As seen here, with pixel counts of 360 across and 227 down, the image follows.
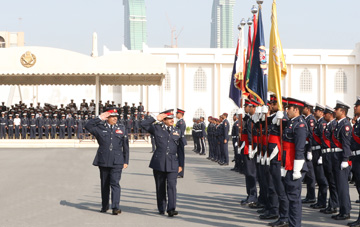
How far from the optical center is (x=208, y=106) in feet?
176

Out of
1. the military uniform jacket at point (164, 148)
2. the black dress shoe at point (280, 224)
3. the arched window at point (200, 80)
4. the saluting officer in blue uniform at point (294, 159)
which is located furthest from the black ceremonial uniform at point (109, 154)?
the arched window at point (200, 80)

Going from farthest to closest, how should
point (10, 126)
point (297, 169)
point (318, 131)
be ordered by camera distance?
point (10, 126) < point (318, 131) < point (297, 169)

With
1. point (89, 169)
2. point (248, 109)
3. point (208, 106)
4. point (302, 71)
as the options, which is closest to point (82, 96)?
point (208, 106)

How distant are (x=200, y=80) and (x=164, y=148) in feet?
144

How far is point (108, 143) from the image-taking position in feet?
32.7

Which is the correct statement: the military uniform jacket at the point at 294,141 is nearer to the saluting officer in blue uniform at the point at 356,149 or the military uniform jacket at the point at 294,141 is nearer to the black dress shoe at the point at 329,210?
the saluting officer in blue uniform at the point at 356,149

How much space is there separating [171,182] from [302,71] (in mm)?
46481

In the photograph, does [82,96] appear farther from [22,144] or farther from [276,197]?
[276,197]

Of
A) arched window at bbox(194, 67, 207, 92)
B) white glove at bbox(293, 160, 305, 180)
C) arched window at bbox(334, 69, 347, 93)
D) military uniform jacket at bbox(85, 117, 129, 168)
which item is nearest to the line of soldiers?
white glove at bbox(293, 160, 305, 180)

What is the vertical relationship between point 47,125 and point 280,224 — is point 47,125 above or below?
above

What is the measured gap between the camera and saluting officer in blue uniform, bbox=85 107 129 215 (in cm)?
980

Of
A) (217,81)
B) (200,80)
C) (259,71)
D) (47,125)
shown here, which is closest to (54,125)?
(47,125)

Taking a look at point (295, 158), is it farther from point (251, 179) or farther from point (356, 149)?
point (251, 179)

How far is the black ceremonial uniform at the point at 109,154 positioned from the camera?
32.2 feet
